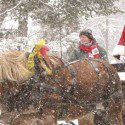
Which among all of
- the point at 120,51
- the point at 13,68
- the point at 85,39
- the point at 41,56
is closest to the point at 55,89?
the point at 41,56

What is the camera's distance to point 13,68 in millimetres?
4449

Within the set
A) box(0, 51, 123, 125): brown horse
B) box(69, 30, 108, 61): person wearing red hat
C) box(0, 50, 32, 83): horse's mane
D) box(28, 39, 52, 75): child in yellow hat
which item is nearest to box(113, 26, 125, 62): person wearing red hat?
box(69, 30, 108, 61): person wearing red hat

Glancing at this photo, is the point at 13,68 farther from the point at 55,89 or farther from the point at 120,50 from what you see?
the point at 120,50

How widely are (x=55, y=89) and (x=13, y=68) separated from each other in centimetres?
62

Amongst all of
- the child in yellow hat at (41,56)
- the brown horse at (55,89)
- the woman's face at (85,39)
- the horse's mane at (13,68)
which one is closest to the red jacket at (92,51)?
the woman's face at (85,39)

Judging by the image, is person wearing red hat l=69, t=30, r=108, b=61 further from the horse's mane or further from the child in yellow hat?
the horse's mane

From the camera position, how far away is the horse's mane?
4.36m

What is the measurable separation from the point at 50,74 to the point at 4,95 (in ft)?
2.13

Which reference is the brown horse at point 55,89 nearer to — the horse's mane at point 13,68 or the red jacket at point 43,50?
the horse's mane at point 13,68

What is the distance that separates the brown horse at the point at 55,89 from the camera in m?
4.44

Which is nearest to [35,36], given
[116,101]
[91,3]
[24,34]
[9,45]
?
[24,34]

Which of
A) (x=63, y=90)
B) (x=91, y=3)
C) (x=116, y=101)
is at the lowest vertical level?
(x=116, y=101)

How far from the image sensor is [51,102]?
4574mm

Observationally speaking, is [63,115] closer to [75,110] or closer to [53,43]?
[75,110]
